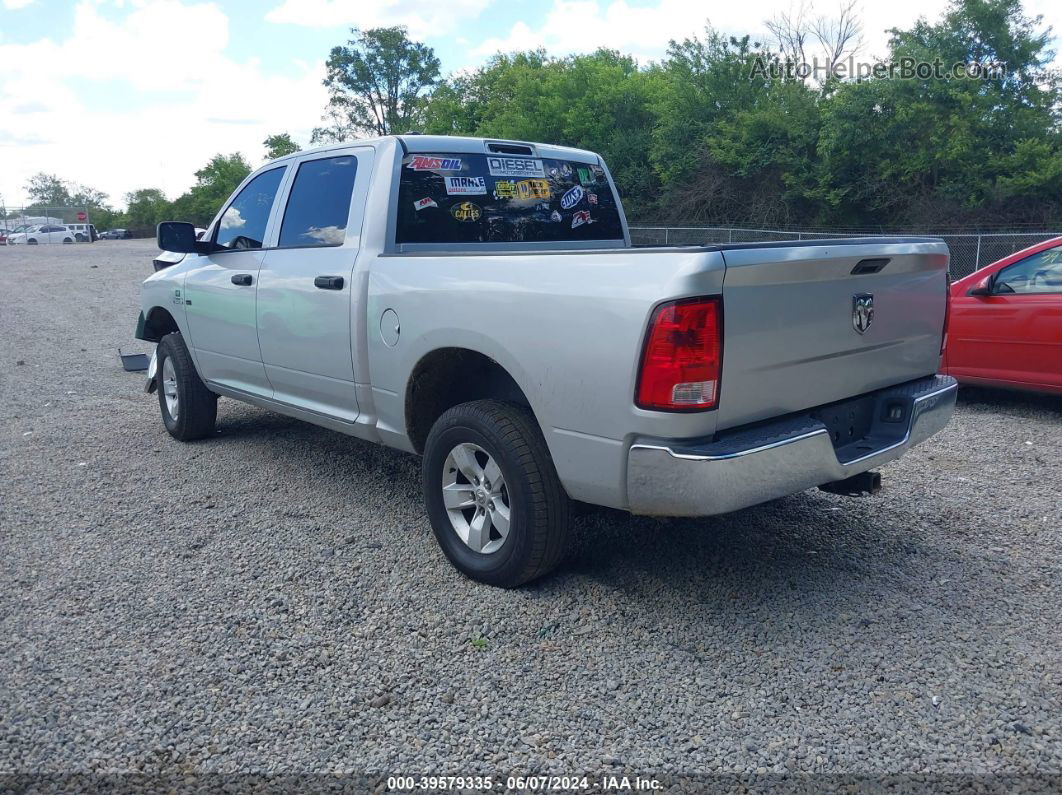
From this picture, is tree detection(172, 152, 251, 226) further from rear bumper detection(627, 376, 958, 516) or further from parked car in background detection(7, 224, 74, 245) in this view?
rear bumper detection(627, 376, 958, 516)

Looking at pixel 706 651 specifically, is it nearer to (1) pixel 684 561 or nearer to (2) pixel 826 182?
(1) pixel 684 561

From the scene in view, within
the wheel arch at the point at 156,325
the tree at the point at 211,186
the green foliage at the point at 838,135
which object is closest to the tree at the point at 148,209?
the tree at the point at 211,186

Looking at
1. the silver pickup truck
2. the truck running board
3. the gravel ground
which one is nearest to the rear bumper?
the silver pickup truck

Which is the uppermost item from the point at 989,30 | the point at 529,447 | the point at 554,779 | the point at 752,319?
the point at 989,30

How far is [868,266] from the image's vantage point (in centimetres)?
360

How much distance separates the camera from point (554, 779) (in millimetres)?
2664

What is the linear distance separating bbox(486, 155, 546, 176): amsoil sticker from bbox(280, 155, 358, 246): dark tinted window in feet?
2.44

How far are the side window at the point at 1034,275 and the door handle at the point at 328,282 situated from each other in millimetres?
5348

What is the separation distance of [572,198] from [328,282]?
1.59 m

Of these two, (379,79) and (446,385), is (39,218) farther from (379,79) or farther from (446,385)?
(446,385)

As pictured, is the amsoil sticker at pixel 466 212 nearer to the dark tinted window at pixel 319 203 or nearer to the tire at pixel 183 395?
the dark tinted window at pixel 319 203

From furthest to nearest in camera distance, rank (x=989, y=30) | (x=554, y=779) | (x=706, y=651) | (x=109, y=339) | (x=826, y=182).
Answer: (x=826, y=182) < (x=989, y=30) < (x=109, y=339) < (x=706, y=651) < (x=554, y=779)

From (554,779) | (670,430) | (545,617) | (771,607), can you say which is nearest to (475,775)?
(554,779)

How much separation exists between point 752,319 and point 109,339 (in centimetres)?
1141
